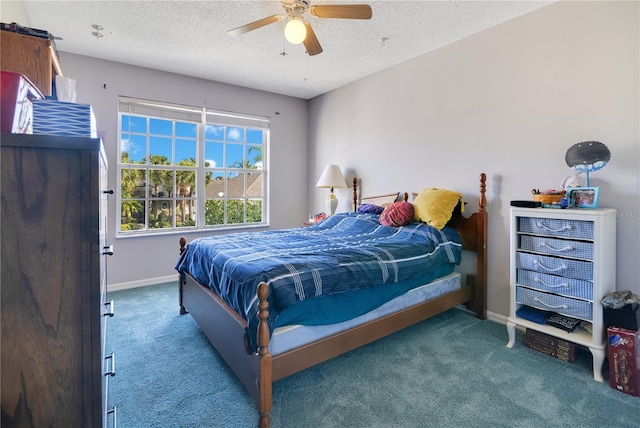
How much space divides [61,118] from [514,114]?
3.12 metres

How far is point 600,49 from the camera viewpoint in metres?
2.20

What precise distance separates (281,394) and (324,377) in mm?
306

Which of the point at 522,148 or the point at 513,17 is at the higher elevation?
Result: the point at 513,17

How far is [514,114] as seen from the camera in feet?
8.76

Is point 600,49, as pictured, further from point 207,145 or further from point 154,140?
point 154,140

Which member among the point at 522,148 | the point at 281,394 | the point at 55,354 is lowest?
the point at 281,394

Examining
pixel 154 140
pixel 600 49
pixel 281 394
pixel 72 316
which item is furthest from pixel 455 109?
pixel 154 140

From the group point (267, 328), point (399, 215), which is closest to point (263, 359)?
point (267, 328)

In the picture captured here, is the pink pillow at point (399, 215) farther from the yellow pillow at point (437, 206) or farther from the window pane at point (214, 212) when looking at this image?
the window pane at point (214, 212)

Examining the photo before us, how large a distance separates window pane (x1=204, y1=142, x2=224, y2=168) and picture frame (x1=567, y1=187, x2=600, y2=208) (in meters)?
4.01

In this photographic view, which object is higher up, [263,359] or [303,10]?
[303,10]

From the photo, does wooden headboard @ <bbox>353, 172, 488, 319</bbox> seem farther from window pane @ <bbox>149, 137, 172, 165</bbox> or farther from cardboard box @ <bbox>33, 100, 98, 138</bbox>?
window pane @ <bbox>149, 137, 172, 165</bbox>

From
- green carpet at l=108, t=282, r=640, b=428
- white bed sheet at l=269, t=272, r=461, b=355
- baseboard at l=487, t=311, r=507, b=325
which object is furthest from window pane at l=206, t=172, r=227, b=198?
baseboard at l=487, t=311, r=507, b=325

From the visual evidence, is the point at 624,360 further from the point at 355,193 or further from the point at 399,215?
the point at 355,193
